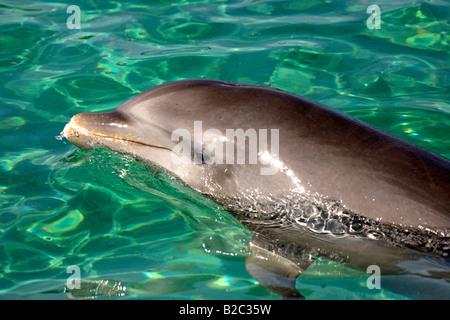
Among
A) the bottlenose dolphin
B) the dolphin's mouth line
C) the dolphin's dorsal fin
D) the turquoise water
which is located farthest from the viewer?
the dolphin's mouth line

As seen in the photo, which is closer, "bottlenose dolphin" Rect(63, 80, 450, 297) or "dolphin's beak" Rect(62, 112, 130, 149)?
"bottlenose dolphin" Rect(63, 80, 450, 297)

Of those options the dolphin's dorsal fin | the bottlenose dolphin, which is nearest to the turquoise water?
the dolphin's dorsal fin

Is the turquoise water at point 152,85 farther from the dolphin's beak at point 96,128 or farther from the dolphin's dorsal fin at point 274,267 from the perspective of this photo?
the dolphin's beak at point 96,128

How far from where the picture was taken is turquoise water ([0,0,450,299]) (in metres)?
5.16

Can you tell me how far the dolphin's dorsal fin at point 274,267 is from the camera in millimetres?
4785

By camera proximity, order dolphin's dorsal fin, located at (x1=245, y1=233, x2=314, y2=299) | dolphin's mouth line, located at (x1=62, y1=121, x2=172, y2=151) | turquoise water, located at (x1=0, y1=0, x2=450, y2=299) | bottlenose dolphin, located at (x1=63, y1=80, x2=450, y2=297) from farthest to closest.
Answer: dolphin's mouth line, located at (x1=62, y1=121, x2=172, y2=151) < turquoise water, located at (x1=0, y1=0, x2=450, y2=299) < dolphin's dorsal fin, located at (x1=245, y1=233, x2=314, y2=299) < bottlenose dolphin, located at (x1=63, y1=80, x2=450, y2=297)

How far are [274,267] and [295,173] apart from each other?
2.85 feet

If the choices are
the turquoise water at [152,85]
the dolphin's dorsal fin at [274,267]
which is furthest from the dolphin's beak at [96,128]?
the dolphin's dorsal fin at [274,267]

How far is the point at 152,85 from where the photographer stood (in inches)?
360

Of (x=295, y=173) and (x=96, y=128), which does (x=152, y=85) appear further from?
(x=295, y=173)

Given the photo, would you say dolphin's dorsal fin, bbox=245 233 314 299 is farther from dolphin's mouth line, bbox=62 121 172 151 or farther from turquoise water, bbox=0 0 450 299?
dolphin's mouth line, bbox=62 121 172 151

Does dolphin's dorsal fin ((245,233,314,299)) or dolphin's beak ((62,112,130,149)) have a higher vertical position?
dolphin's beak ((62,112,130,149))
